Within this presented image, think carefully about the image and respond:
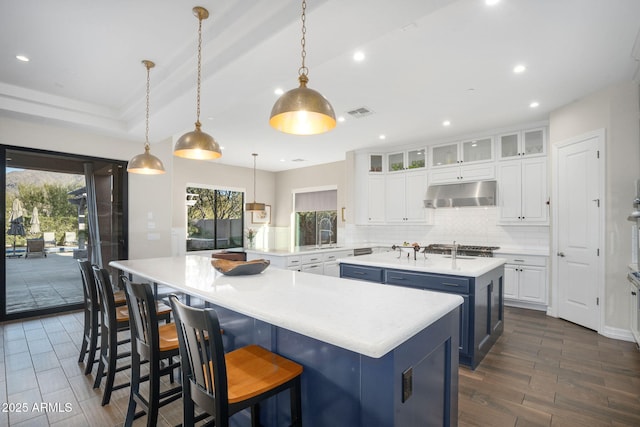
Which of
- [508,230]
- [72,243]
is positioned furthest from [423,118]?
[72,243]

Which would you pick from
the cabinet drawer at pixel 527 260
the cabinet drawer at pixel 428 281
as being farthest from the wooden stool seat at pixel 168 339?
the cabinet drawer at pixel 527 260

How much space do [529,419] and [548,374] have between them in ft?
2.66

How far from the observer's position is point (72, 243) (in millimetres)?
4559

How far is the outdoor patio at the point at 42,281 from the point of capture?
4121mm

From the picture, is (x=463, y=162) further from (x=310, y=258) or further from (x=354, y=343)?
(x=354, y=343)

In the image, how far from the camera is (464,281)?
264cm

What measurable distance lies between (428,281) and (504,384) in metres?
0.95

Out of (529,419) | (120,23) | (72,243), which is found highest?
(120,23)

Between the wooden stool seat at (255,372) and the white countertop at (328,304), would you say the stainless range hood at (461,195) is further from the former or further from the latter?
the wooden stool seat at (255,372)

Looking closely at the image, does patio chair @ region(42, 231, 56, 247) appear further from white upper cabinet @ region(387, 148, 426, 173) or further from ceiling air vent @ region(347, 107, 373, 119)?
white upper cabinet @ region(387, 148, 426, 173)

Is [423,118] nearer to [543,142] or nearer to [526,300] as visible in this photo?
[543,142]

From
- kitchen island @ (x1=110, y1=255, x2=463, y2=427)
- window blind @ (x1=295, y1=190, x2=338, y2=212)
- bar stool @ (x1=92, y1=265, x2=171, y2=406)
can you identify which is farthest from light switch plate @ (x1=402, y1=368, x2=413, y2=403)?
window blind @ (x1=295, y1=190, x2=338, y2=212)

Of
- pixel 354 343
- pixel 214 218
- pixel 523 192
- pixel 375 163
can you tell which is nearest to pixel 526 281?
pixel 523 192

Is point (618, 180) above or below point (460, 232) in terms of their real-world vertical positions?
above
